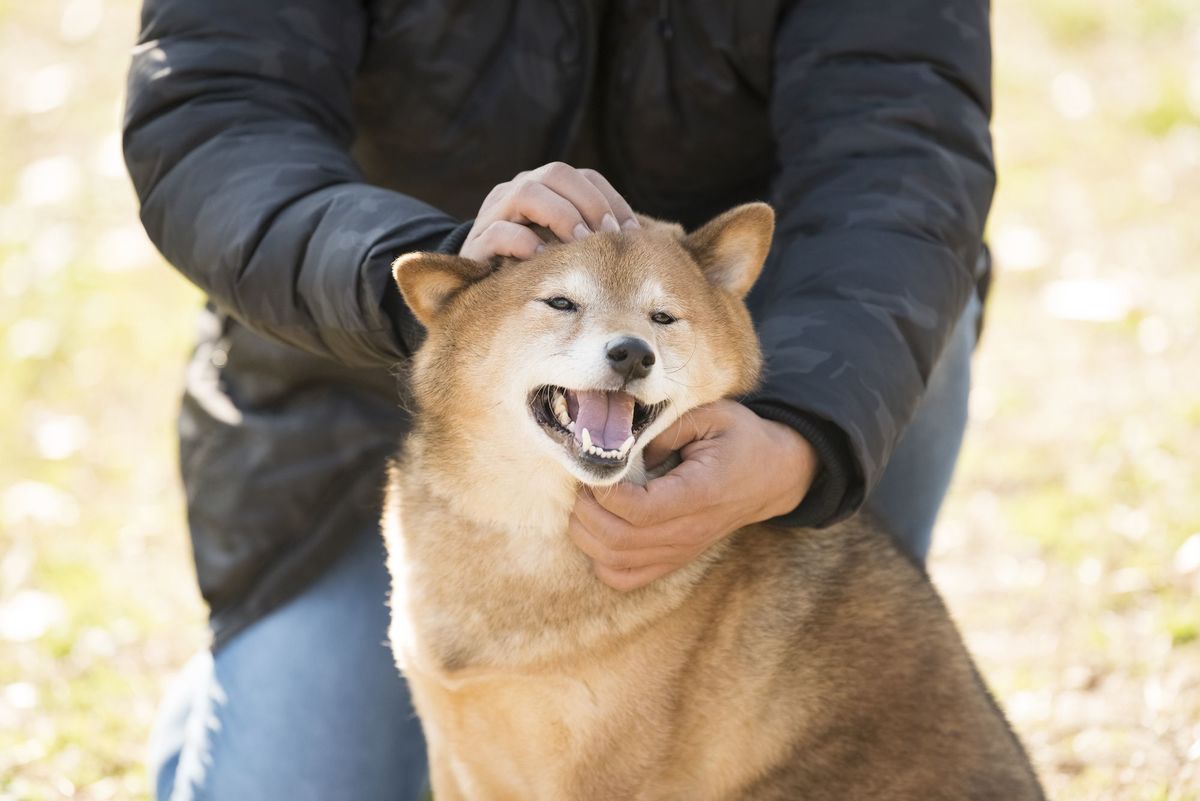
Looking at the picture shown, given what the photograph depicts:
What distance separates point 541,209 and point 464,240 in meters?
0.19

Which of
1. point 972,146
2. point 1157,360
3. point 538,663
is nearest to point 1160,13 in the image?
point 1157,360

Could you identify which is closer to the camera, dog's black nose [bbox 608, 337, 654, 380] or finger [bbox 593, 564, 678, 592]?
dog's black nose [bbox 608, 337, 654, 380]

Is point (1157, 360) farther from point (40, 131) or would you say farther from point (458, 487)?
point (40, 131)

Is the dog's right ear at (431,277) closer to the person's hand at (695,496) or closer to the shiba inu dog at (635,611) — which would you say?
the shiba inu dog at (635,611)

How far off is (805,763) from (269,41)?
5.76ft

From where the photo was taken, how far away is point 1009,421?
5230 mm

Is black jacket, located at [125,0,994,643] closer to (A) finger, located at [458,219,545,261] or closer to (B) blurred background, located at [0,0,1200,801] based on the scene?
(A) finger, located at [458,219,545,261]

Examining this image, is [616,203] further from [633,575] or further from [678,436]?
[633,575]

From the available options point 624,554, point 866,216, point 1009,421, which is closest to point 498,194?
point 624,554

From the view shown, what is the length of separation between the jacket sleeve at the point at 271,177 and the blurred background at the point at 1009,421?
1.65 metres

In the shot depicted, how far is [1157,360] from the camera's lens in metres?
5.41

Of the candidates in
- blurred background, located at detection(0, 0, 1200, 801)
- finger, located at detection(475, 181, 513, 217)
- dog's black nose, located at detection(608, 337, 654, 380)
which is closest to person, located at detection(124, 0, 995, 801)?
finger, located at detection(475, 181, 513, 217)

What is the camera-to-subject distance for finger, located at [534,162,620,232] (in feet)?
7.59

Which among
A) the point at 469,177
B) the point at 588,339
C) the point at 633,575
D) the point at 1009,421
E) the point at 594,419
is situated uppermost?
the point at 588,339
